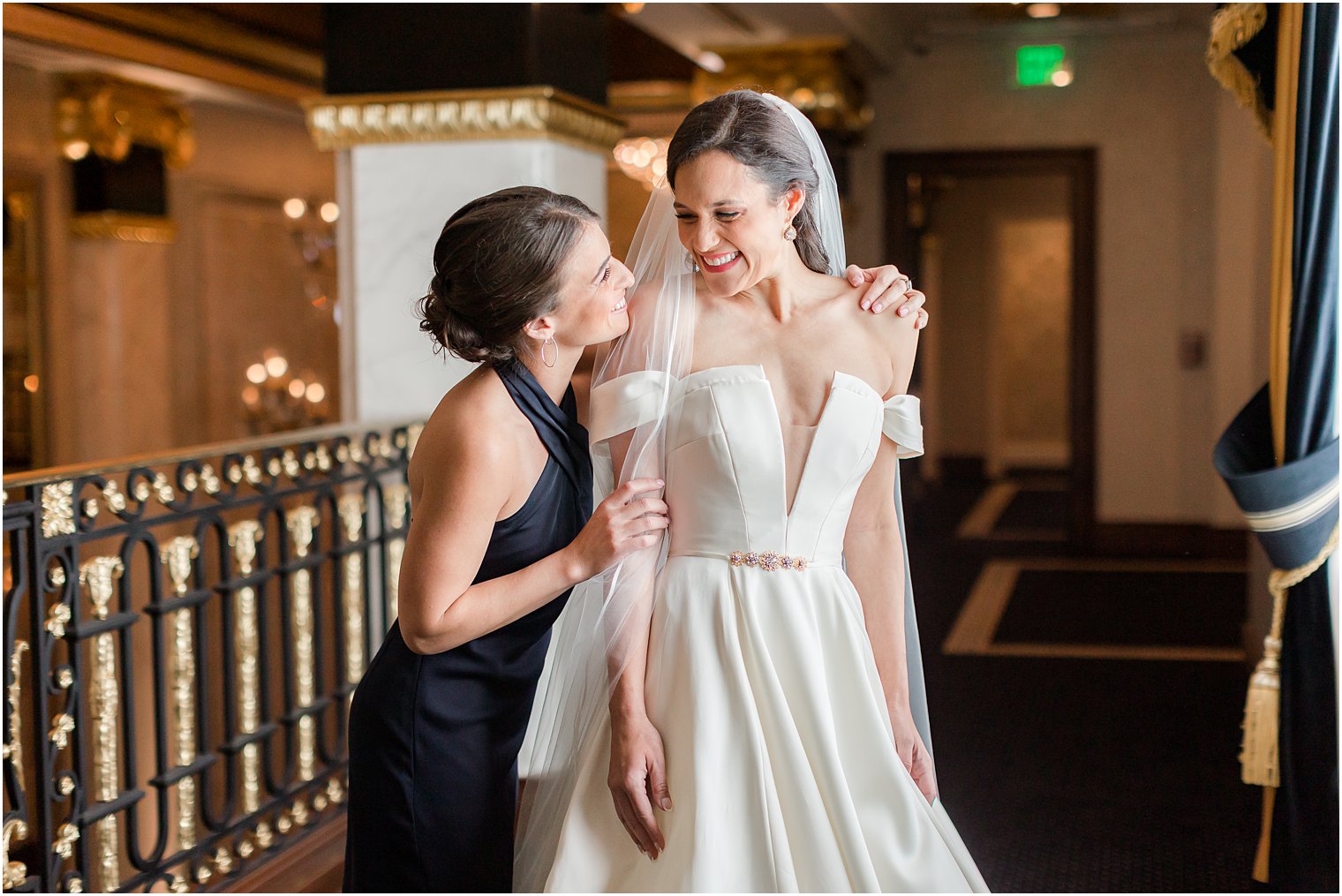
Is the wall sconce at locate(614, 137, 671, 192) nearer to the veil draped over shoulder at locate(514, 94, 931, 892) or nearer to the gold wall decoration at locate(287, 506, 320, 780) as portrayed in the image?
the gold wall decoration at locate(287, 506, 320, 780)

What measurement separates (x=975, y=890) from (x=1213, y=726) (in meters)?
2.86

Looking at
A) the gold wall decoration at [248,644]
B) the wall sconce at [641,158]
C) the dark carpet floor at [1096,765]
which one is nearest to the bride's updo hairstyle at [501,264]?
the gold wall decoration at [248,644]

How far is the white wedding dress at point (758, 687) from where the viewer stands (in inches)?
68.9

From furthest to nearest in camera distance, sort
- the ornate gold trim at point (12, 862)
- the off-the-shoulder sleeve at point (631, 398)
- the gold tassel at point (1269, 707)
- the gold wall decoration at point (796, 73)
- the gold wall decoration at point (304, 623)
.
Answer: the gold wall decoration at point (796, 73) → the gold wall decoration at point (304, 623) → the gold tassel at point (1269, 707) → the ornate gold trim at point (12, 862) → the off-the-shoulder sleeve at point (631, 398)

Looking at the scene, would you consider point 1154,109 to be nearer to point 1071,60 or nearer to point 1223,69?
point 1071,60

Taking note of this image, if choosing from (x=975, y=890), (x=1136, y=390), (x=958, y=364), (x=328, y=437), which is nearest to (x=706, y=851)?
(x=975, y=890)

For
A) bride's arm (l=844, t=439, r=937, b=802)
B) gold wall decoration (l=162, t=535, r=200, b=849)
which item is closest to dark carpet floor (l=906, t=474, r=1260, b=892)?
bride's arm (l=844, t=439, r=937, b=802)

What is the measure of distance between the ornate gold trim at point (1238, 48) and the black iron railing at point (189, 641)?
2.51 m

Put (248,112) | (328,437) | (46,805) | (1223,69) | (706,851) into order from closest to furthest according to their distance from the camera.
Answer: (706,851)
(46,805)
(1223,69)
(328,437)
(248,112)

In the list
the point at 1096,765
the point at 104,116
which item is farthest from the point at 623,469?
the point at 104,116

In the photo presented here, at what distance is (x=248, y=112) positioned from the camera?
7.61 m

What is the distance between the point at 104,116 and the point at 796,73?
357cm

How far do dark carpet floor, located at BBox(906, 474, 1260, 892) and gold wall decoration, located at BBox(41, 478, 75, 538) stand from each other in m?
2.31

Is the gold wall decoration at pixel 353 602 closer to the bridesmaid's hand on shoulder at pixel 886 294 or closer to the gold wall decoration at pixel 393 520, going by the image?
the gold wall decoration at pixel 393 520
